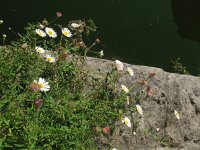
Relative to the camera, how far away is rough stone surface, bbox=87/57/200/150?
137 inches

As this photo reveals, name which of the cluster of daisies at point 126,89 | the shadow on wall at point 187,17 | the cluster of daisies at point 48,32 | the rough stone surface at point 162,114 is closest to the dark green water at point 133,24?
the shadow on wall at point 187,17

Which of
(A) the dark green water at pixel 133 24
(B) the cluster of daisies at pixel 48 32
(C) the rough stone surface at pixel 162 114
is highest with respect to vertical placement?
(A) the dark green water at pixel 133 24

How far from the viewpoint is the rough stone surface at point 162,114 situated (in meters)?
3.49

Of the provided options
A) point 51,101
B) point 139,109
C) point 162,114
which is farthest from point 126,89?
point 51,101

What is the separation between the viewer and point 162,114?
146 inches

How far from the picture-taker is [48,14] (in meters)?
5.53

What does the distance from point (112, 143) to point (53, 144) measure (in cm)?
78

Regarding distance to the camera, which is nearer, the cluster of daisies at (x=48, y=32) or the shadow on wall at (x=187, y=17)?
the cluster of daisies at (x=48, y=32)

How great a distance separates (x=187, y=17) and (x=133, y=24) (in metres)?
1.44

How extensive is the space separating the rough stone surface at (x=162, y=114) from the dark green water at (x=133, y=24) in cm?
162

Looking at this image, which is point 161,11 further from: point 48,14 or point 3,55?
point 3,55

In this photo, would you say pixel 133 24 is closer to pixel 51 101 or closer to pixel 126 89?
pixel 126 89

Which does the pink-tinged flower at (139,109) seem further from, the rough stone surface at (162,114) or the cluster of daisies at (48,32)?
the cluster of daisies at (48,32)

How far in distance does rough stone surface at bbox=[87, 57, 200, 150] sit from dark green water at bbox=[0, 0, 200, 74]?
1622 millimetres
